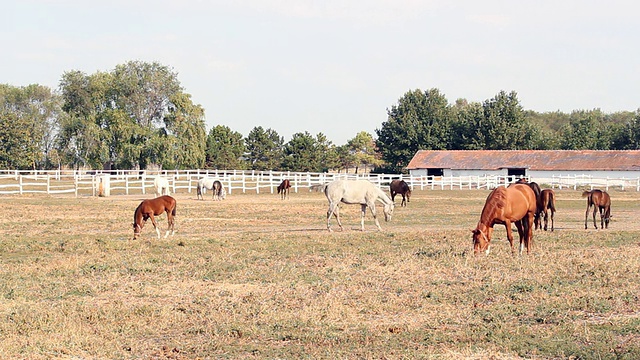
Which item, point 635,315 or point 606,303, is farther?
point 606,303

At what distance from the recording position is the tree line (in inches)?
2975

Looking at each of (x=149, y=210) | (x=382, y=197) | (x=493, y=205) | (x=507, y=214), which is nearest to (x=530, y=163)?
(x=382, y=197)

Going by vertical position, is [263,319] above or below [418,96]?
below

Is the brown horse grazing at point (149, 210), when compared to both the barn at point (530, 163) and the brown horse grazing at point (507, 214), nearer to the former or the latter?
the brown horse grazing at point (507, 214)

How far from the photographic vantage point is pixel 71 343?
8984 millimetres

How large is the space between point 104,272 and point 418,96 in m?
89.9

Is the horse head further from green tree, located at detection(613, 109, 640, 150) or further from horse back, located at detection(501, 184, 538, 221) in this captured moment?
green tree, located at detection(613, 109, 640, 150)

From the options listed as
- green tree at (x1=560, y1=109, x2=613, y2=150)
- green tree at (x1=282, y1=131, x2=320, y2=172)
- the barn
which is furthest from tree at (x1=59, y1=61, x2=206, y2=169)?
green tree at (x1=560, y1=109, x2=613, y2=150)

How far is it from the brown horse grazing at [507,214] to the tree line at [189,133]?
60.2 m

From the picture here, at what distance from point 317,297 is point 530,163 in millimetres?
76349

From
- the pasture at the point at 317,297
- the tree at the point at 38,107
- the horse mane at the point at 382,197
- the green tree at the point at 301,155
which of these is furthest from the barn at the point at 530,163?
the pasture at the point at 317,297

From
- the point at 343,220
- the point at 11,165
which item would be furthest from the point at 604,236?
the point at 11,165

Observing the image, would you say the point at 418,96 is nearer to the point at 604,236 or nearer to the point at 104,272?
the point at 604,236

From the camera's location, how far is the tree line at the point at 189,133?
75.6 m
